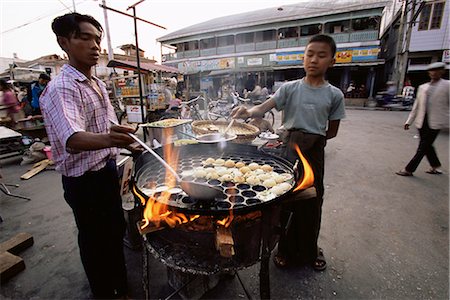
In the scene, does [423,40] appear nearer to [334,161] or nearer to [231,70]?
[231,70]

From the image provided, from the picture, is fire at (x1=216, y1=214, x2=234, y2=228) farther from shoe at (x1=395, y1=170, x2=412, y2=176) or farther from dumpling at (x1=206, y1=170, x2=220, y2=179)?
shoe at (x1=395, y1=170, x2=412, y2=176)

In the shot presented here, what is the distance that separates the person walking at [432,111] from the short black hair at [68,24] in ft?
21.3

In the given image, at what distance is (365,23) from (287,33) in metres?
7.41

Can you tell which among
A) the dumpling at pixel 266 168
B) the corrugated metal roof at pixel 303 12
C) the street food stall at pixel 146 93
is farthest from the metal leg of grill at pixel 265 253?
the corrugated metal roof at pixel 303 12

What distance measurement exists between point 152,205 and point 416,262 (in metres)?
3.31

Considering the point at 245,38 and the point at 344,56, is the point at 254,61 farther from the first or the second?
the point at 344,56

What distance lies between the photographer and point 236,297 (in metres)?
2.44

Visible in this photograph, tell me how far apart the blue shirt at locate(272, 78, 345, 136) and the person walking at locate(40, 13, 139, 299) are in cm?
167

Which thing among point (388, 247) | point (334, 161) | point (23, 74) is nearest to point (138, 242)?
point (388, 247)

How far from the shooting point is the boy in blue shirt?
225cm

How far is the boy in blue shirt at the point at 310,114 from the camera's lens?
2.25 m

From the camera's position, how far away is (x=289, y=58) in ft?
77.8

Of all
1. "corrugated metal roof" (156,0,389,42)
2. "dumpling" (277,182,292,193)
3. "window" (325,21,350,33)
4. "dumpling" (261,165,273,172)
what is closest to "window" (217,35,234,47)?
"corrugated metal roof" (156,0,389,42)

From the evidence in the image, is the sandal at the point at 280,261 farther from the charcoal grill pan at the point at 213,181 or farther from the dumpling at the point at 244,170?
the dumpling at the point at 244,170
